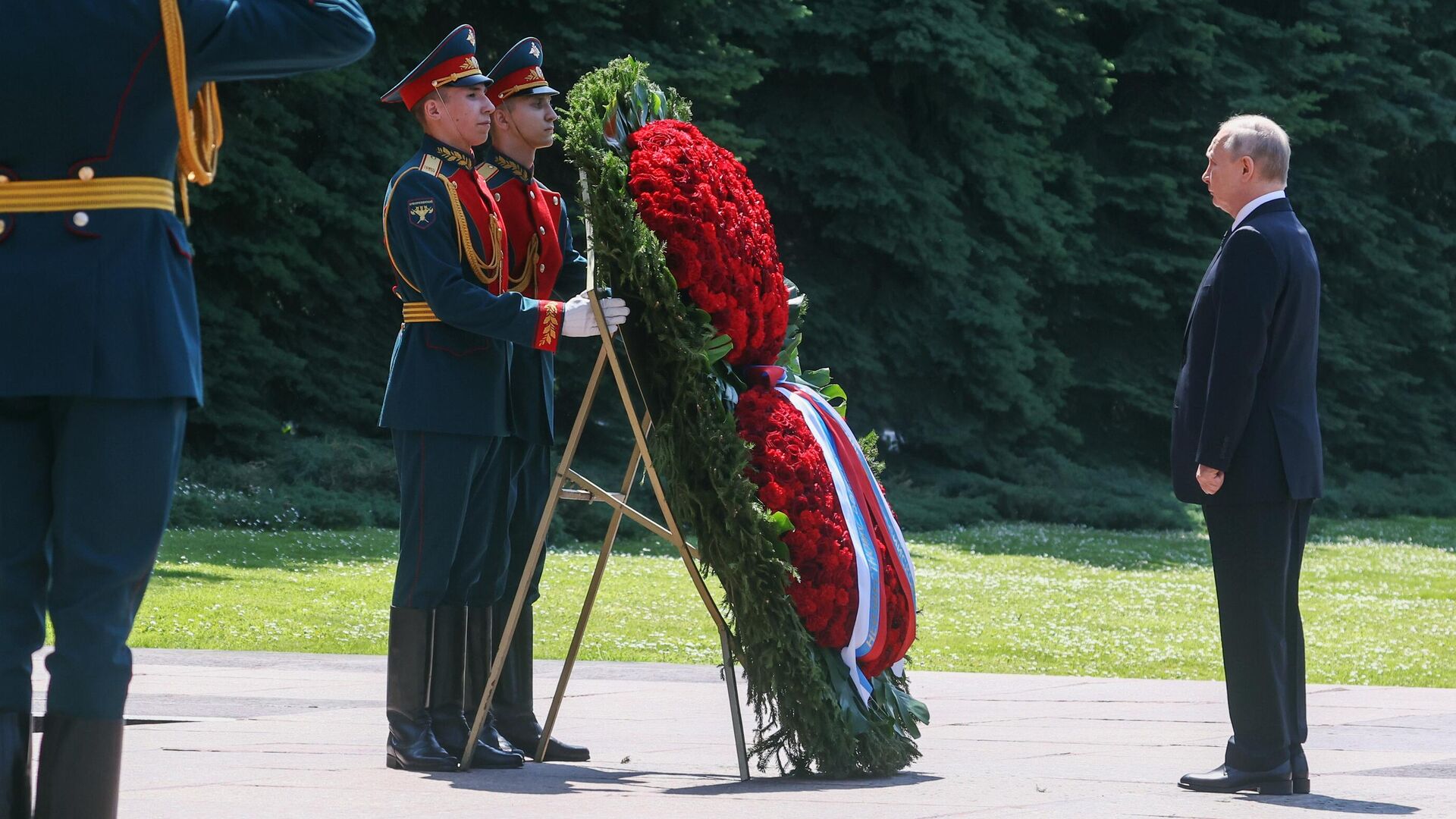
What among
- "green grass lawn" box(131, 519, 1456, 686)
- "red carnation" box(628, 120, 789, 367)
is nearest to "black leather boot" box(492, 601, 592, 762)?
"red carnation" box(628, 120, 789, 367)

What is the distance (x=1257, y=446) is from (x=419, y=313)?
2480 millimetres

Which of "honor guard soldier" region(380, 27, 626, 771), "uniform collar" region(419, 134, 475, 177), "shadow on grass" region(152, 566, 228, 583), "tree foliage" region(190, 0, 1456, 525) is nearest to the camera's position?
"honor guard soldier" region(380, 27, 626, 771)

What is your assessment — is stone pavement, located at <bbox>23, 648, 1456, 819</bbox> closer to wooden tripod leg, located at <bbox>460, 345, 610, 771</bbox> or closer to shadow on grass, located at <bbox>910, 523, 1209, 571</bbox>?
wooden tripod leg, located at <bbox>460, 345, 610, 771</bbox>

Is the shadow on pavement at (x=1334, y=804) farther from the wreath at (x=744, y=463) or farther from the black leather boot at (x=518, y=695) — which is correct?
the black leather boot at (x=518, y=695)

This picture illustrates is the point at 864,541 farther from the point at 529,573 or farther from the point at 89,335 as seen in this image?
the point at 89,335

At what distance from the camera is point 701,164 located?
5.46 m

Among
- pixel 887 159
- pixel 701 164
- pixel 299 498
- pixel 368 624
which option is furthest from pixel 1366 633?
pixel 887 159

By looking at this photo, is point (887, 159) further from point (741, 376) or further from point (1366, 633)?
point (741, 376)

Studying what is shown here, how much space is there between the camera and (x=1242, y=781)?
515 cm

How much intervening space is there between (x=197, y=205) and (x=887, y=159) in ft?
31.1

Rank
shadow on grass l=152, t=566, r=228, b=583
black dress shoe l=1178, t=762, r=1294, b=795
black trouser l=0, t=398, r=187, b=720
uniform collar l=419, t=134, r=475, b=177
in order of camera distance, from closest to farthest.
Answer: black trouser l=0, t=398, r=187, b=720
black dress shoe l=1178, t=762, r=1294, b=795
uniform collar l=419, t=134, r=475, b=177
shadow on grass l=152, t=566, r=228, b=583

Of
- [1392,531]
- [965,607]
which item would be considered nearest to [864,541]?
[965,607]

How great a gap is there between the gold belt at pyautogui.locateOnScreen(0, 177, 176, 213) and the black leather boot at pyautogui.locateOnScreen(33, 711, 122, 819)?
907 mm

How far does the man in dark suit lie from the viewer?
17.1 ft
